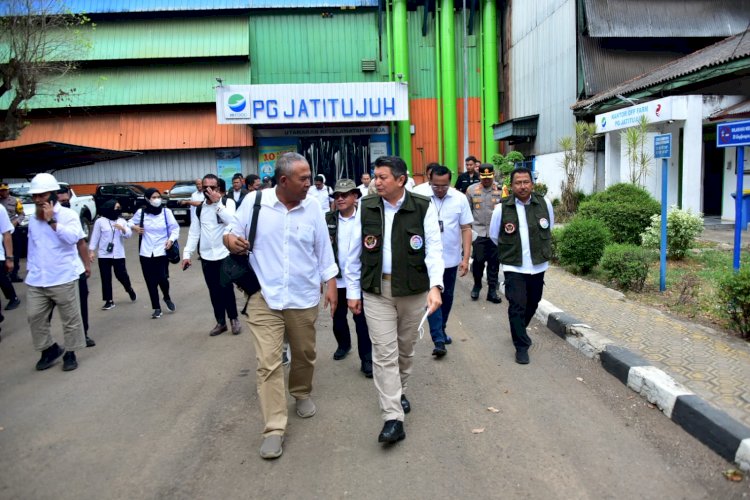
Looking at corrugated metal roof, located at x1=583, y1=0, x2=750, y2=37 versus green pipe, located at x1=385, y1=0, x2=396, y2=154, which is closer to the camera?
corrugated metal roof, located at x1=583, y1=0, x2=750, y2=37

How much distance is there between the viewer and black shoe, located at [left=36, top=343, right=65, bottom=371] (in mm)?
5785

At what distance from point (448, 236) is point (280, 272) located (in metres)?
2.47

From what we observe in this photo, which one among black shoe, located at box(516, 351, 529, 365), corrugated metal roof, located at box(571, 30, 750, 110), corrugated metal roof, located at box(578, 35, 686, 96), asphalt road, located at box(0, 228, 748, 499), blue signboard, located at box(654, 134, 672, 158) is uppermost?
corrugated metal roof, located at box(578, 35, 686, 96)

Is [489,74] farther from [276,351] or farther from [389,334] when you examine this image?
[276,351]

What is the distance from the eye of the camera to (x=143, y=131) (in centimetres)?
2673

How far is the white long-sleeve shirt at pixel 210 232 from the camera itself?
6.83 metres

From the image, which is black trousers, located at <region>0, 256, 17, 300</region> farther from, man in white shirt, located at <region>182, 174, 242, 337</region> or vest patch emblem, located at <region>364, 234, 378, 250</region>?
vest patch emblem, located at <region>364, 234, 378, 250</region>

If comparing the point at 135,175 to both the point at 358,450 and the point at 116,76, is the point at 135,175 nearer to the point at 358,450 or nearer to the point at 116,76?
the point at 116,76

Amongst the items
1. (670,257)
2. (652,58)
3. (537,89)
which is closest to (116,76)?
(537,89)

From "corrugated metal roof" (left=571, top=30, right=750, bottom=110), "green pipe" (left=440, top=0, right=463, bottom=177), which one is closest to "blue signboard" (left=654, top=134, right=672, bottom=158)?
"corrugated metal roof" (left=571, top=30, right=750, bottom=110)

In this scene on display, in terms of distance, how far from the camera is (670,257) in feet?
33.1

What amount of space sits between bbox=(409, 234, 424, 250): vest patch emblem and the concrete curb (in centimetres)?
223

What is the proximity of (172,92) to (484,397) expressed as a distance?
2564 centimetres

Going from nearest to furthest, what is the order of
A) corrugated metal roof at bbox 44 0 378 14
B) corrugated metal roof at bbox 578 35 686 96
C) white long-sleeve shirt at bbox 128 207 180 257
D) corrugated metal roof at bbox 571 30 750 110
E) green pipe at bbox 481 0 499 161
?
white long-sleeve shirt at bbox 128 207 180 257 → corrugated metal roof at bbox 571 30 750 110 → corrugated metal roof at bbox 578 35 686 96 → corrugated metal roof at bbox 44 0 378 14 → green pipe at bbox 481 0 499 161
